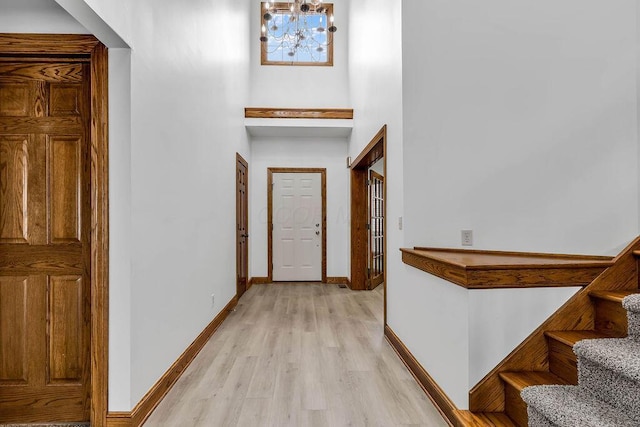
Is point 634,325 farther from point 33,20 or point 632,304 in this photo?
point 33,20

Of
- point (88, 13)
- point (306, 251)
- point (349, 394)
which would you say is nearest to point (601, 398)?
point (349, 394)

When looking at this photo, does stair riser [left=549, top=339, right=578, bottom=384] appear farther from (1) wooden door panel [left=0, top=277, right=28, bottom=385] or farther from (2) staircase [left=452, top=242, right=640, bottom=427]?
(1) wooden door panel [left=0, top=277, right=28, bottom=385]

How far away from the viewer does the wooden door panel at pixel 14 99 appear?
6.41 ft

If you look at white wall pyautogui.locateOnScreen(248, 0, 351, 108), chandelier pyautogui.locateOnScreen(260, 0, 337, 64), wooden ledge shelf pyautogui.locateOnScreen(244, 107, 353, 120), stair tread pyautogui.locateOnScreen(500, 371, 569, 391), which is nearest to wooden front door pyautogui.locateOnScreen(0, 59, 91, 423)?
stair tread pyautogui.locateOnScreen(500, 371, 569, 391)

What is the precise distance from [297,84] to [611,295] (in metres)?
5.25

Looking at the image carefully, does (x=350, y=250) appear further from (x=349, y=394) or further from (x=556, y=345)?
(x=556, y=345)

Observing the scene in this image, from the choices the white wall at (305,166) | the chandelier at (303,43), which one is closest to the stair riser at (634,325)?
the white wall at (305,166)

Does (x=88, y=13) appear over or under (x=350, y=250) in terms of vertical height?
Result: over

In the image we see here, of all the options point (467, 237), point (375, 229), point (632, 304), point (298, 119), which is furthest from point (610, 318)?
point (298, 119)

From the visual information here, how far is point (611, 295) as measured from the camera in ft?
5.96

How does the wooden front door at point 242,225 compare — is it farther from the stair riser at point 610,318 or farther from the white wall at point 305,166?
the stair riser at point 610,318

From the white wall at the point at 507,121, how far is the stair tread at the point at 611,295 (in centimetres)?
69

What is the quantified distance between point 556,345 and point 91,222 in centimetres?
246

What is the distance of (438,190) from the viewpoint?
2.69 m
